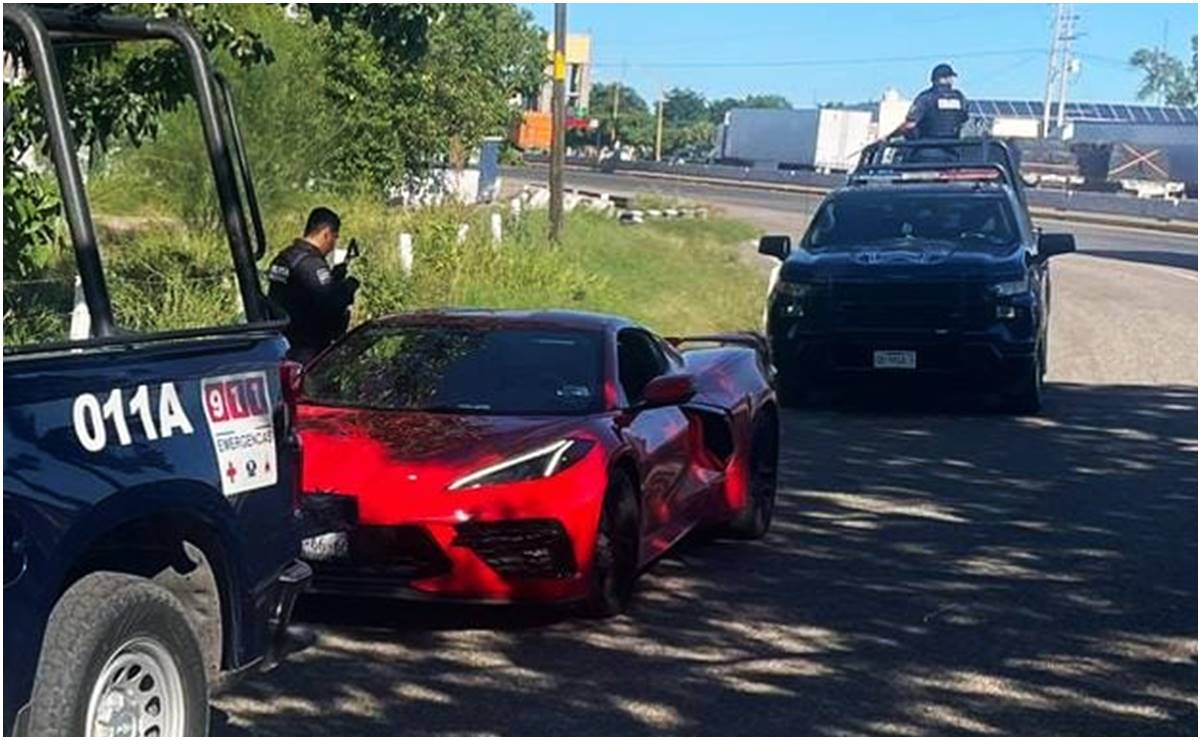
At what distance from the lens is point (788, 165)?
76.6 m

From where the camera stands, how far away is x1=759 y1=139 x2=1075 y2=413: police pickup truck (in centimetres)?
1488

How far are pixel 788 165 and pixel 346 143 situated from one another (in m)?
53.4

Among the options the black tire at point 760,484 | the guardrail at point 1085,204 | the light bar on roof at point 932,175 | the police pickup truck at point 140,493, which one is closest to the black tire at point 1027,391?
the light bar on roof at point 932,175

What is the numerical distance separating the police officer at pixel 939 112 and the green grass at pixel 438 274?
2.99 meters

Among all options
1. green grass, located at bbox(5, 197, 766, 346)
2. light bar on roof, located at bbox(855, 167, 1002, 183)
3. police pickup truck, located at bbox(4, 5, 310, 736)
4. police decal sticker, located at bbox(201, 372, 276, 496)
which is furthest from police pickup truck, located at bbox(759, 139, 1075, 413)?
police decal sticker, located at bbox(201, 372, 276, 496)

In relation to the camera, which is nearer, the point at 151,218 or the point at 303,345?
the point at 303,345

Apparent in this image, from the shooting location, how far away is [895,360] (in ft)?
49.3

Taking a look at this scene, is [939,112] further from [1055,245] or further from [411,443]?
[411,443]

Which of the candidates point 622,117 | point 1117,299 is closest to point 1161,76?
point 622,117

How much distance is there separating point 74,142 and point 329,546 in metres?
2.65

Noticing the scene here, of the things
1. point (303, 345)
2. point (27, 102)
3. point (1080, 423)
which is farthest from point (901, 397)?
point (27, 102)

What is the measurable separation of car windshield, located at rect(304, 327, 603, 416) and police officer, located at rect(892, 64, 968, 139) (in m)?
14.1

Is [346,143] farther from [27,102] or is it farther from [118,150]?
[27,102]

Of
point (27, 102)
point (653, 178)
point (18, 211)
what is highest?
point (27, 102)
